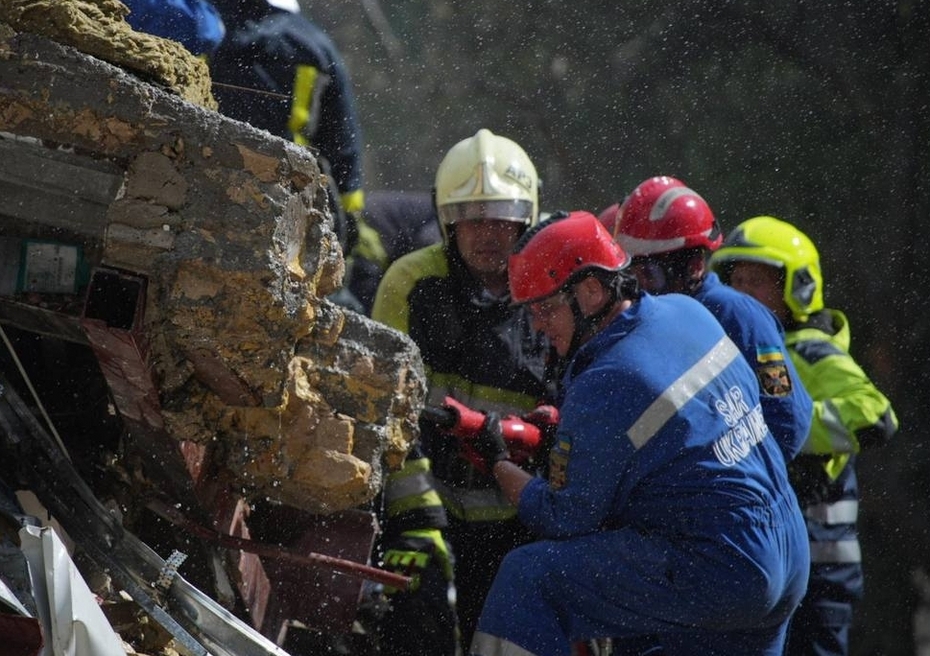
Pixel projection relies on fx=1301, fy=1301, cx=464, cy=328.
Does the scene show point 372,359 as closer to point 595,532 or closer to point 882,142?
point 595,532

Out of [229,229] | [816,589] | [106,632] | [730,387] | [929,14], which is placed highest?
[929,14]

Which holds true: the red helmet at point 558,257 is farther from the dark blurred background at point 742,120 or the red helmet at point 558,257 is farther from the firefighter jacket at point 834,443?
the dark blurred background at point 742,120

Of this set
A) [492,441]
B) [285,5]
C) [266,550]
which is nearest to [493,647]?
[266,550]

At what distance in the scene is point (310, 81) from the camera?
19.9ft

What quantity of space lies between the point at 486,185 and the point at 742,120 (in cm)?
474

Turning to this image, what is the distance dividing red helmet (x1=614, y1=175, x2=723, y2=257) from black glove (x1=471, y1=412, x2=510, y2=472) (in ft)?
3.09

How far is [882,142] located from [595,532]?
585 centimetres

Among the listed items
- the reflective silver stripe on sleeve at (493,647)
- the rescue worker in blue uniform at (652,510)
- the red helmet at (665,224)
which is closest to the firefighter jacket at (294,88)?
the red helmet at (665,224)

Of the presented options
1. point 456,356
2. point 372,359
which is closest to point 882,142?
point 456,356

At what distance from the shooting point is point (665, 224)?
4.87 metres

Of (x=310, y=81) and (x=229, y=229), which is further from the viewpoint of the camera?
(x=310, y=81)

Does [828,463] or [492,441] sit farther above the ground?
[492,441]

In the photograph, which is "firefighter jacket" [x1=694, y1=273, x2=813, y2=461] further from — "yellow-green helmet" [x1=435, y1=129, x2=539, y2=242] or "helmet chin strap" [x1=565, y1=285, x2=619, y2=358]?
"yellow-green helmet" [x1=435, y1=129, x2=539, y2=242]

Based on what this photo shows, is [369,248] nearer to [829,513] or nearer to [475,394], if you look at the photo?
[475,394]
